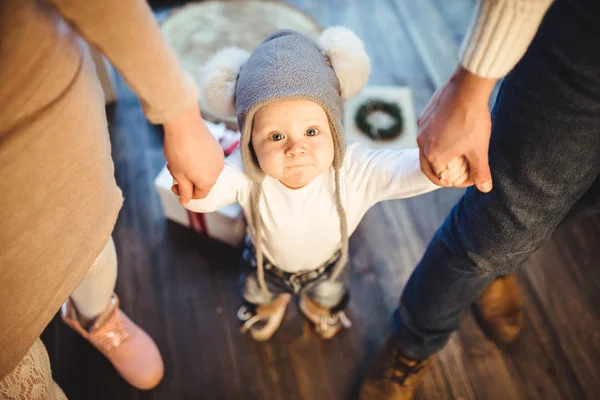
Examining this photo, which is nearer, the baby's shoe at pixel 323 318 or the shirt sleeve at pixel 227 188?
the shirt sleeve at pixel 227 188

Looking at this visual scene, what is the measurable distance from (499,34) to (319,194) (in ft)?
1.29

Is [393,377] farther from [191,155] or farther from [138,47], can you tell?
[138,47]

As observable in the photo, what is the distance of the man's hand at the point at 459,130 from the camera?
58 centimetres

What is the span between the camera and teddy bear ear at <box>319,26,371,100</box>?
0.74 m

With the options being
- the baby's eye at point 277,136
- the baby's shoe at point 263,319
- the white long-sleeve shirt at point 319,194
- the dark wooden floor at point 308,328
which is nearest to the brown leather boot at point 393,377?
the dark wooden floor at point 308,328

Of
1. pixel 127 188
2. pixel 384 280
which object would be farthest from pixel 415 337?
pixel 127 188

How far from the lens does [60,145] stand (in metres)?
0.52

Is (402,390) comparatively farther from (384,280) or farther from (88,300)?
(88,300)

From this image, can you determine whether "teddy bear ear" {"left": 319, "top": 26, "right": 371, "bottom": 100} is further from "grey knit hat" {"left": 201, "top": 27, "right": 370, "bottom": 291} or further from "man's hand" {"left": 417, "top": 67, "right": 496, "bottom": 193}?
"man's hand" {"left": 417, "top": 67, "right": 496, "bottom": 193}

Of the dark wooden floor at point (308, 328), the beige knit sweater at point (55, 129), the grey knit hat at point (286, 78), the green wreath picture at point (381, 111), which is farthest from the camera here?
the green wreath picture at point (381, 111)

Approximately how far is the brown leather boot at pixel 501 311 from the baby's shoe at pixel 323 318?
0.35 metres

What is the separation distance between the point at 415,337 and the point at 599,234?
2.37 ft

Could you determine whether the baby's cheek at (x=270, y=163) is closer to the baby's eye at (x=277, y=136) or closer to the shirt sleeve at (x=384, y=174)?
the baby's eye at (x=277, y=136)

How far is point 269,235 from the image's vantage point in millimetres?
858
